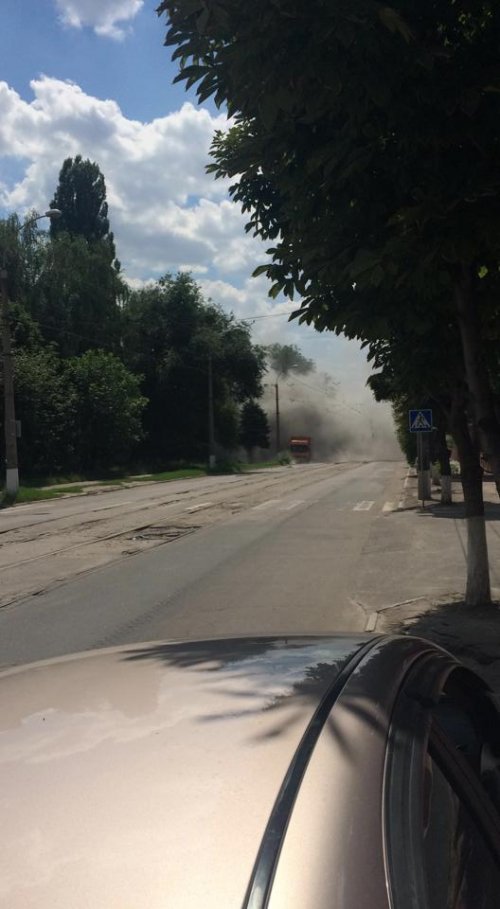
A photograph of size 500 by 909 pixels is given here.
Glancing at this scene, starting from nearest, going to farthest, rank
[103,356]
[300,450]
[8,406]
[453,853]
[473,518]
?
[453,853]
[473,518]
[8,406]
[103,356]
[300,450]

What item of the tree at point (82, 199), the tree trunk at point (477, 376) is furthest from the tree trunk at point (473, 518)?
the tree at point (82, 199)

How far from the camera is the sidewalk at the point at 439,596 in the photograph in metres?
6.95

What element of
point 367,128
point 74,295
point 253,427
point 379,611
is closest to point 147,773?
point 367,128

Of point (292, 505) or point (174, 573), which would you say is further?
point (292, 505)

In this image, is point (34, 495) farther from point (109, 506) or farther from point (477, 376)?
point (477, 376)

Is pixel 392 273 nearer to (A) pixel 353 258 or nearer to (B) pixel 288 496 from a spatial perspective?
(A) pixel 353 258

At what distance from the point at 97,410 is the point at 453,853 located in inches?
1693

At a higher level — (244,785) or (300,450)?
(300,450)

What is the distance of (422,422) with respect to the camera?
19.1 m

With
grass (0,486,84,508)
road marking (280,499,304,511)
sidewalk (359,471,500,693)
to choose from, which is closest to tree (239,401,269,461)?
grass (0,486,84,508)

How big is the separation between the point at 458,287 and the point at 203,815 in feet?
19.3

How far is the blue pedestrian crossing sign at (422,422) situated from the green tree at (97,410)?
27.1 metres

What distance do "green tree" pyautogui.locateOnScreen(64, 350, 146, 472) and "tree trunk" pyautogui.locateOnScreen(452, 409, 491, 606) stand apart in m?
35.8

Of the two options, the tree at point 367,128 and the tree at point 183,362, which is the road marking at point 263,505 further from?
the tree at point 183,362
